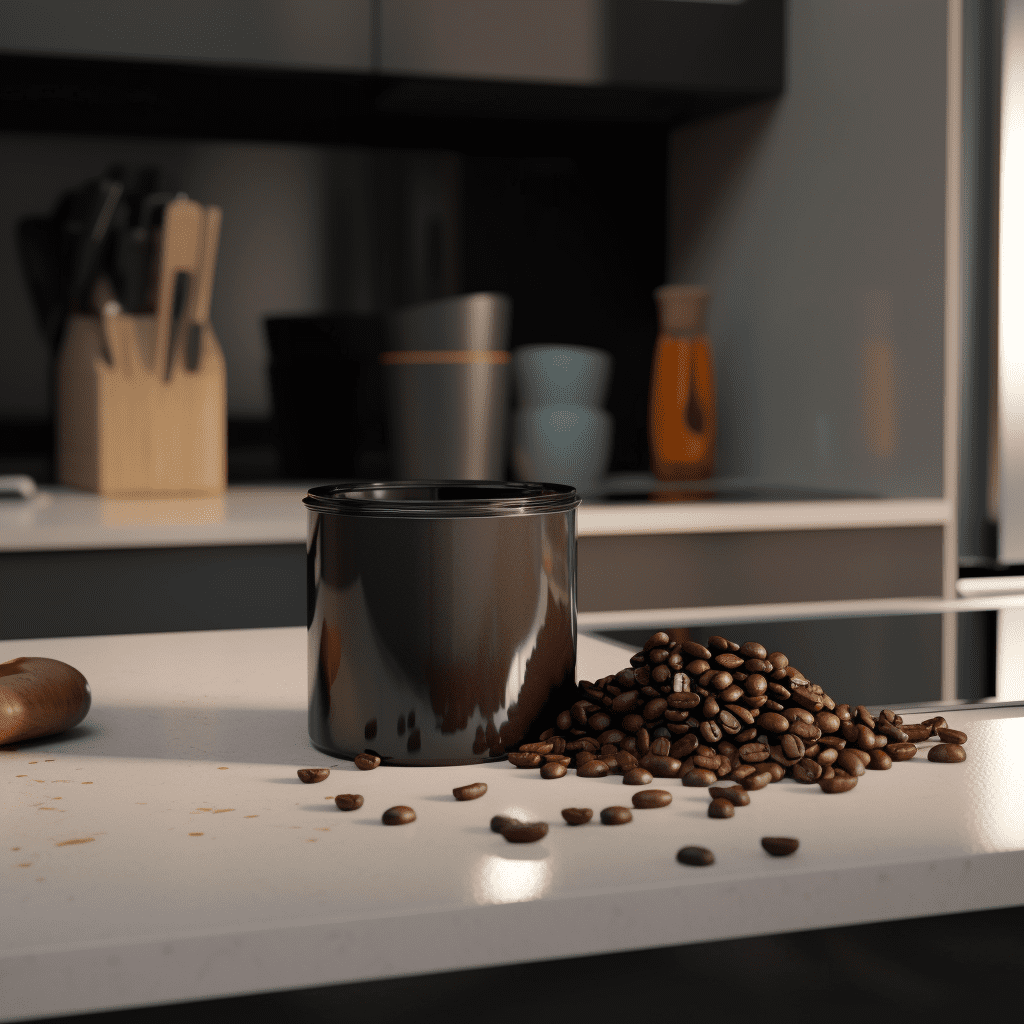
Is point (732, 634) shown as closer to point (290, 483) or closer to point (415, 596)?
point (415, 596)

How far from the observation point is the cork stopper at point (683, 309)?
2328 millimetres

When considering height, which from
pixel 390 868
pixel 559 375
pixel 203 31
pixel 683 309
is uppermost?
pixel 203 31

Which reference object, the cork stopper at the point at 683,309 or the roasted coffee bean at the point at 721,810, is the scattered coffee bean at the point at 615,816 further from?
the cork stopper at the point at 683,309

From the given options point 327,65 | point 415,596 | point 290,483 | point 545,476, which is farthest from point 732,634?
point 290,483

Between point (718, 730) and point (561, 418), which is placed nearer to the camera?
point (718, 730)

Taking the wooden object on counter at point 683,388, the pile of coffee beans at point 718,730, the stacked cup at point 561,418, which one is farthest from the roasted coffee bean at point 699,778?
the wooden object on counter at point 683,388

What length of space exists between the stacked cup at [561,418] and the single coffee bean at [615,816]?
63.8 inches

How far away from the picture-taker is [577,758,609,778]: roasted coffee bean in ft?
1.89

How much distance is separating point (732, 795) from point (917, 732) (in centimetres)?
15

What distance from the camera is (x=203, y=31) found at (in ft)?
6.22

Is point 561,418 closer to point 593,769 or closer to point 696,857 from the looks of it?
point 593,769

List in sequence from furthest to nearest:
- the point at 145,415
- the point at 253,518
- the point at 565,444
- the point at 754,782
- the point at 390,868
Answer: the point at 565,444, the point at 145,415, the point at 253,518, the point at 754,782, the point at 390,868

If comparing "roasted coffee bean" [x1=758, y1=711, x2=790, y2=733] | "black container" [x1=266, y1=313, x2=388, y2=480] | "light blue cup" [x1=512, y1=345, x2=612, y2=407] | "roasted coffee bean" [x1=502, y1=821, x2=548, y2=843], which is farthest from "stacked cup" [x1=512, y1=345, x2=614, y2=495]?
"roasted coffee bean" [x1=502, y1=821, x2=548, y2=843]

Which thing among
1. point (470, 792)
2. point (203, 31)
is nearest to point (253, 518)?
point (203, 31)
